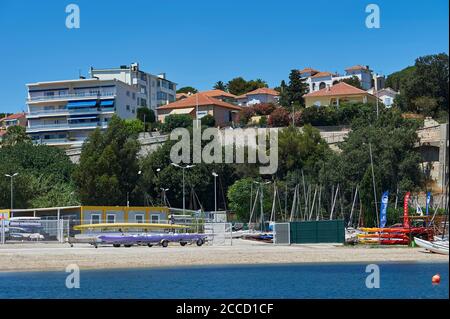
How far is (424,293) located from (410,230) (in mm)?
23811

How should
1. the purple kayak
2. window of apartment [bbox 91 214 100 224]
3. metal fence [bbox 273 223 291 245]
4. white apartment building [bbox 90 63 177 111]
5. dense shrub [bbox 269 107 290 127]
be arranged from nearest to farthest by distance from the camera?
the purple kayak → metal fence [bbox 273 223 291 245] → window of apartment [bbox 91 214 100 224] → dense shrub [bbox 269 107 290 127] → white apartment building [bbox 90 63 177 111]

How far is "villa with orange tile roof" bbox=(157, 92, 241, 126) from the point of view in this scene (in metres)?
124

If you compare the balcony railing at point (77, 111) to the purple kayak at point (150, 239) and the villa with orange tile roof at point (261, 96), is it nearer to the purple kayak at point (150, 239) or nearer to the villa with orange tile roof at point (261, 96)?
the villa with orange tile roof at point (261, 96)

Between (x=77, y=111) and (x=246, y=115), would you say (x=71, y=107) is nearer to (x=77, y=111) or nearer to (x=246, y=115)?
(x=77, y=111)

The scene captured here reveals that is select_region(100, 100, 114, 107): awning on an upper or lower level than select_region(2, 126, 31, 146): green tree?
upper

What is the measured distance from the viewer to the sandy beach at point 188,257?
3856cm

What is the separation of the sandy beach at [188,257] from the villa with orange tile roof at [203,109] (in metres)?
76.3

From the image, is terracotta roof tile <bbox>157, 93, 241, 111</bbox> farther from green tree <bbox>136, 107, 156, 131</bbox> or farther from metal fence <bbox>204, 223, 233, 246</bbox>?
metal fence <bbox>204, 223, 233, 246</bbox>

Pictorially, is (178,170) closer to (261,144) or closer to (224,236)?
(261,144)

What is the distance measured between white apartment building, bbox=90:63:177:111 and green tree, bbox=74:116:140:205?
4912 cm

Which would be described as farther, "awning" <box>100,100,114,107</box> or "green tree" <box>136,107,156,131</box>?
"awning" <box>100,100,114,107</box>

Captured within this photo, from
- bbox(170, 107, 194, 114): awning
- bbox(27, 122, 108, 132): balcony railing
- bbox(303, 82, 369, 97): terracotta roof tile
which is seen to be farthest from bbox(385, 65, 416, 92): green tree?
bbox(27, 122, 108, 132): balcony railing

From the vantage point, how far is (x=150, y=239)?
5062cm

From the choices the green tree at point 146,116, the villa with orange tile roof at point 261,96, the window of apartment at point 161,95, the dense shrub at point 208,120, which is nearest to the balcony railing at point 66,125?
the green tree at point 146,116
